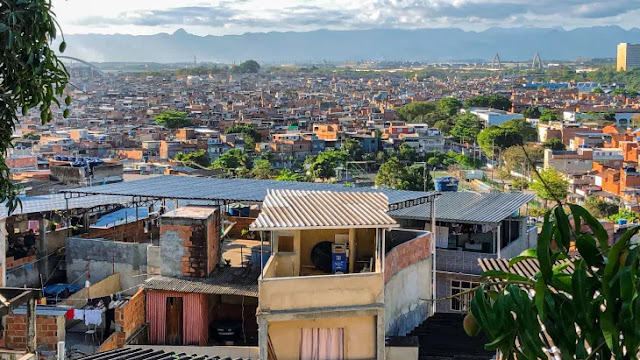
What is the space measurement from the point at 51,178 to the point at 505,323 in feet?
56.3

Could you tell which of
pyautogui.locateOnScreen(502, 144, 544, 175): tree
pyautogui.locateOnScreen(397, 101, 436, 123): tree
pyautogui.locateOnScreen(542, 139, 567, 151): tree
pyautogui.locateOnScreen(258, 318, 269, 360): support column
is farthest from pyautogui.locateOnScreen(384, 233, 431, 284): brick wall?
pyautogui.locateOnScreen(397, 101, 436, 123): tree

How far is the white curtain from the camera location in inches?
237

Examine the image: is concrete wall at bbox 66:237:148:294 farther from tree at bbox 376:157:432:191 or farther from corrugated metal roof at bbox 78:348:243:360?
tree at bbox 376:157:432:191

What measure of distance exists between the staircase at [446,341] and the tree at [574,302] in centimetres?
536

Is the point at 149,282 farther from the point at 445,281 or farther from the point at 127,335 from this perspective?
the point at 445,281

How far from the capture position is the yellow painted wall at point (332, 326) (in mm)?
5988

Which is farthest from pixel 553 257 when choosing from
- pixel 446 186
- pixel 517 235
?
pixel 446 186

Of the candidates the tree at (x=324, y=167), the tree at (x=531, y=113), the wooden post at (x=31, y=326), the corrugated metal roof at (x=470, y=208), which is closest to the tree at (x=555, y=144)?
the tree at (x=324, y=167)

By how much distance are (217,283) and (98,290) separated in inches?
60.4

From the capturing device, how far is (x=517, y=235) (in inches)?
433

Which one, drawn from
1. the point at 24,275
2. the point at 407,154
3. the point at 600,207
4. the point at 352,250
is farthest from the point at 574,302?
the point at 407,154

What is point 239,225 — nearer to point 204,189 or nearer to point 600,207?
point 204,189

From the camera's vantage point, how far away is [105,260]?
870 centimetres

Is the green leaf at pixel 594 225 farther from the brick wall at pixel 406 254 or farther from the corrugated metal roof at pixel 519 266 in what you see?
the brick wall at pixel 406 254
